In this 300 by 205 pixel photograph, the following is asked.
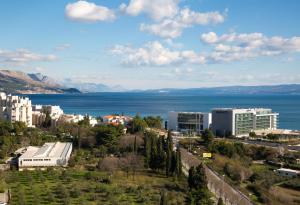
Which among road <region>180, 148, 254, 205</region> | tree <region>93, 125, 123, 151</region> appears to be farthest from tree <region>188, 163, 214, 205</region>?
tree <region>93, 125, 123, 151</region>

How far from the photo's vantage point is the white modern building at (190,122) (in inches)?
2312

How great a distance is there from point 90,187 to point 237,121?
113ft

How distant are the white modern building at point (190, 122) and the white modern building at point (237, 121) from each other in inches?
52.6

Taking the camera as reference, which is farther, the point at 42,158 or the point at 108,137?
the point at 108,137

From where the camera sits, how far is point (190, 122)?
5947 cm

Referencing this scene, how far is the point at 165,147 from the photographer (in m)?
33.6

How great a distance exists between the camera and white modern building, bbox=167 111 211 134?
58.7 m

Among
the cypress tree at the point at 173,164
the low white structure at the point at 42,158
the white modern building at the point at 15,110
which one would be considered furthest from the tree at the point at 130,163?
the white modern building at the point at 15,110

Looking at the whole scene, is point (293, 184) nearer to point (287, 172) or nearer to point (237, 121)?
point (287, 172)

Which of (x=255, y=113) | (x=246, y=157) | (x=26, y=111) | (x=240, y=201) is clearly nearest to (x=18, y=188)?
(x=240, y=201)

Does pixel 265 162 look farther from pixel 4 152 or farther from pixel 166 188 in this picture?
pixel 4 152

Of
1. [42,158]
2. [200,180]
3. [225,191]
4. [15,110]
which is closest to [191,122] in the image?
[15,110]

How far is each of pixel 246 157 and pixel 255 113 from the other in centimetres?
2203

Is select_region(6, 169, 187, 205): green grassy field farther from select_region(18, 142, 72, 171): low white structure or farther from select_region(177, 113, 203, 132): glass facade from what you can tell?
select_region(177, 113, 203, 132): glass facade
